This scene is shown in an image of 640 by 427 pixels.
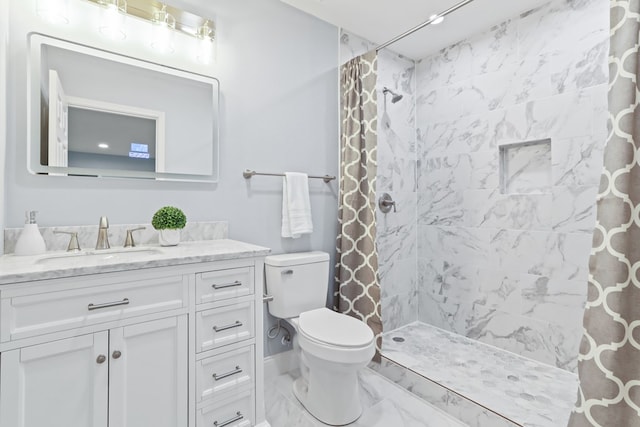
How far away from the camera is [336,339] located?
1506 mm

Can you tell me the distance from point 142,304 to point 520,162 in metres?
2.49

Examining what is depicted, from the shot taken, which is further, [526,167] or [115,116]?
[526,167]

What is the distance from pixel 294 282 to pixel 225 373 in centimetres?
67

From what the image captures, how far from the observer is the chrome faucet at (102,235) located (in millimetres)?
1407

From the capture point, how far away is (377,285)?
2.05 metres

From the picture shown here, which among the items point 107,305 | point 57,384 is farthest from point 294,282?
point 57,384

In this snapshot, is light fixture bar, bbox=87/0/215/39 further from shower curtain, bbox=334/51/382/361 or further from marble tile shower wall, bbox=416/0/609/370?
marble tile shower wall, bbox=416/0/609/370

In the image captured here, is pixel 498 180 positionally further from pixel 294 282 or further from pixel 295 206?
pixel 294 282

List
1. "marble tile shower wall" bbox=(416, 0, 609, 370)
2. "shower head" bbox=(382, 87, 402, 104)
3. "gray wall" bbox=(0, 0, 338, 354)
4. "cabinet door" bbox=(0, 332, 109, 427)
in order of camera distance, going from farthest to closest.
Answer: "shower head" bbox=(382, 87, 402, 104), "marble tile shower wall" bbox=(416, 0, 609, 370), "gray wall" bbox=(0, 0, 338, 354), "cabinet door" bbox=(0, 332, 109, 427)

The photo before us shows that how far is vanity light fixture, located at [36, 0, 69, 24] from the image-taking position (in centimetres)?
136

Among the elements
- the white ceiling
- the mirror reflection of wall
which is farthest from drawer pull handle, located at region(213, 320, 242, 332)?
the white ceiling

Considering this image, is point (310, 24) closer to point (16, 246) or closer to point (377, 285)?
point (377, 285)

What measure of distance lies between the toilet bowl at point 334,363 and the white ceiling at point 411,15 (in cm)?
210

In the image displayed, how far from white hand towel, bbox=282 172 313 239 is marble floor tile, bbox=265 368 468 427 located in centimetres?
96
